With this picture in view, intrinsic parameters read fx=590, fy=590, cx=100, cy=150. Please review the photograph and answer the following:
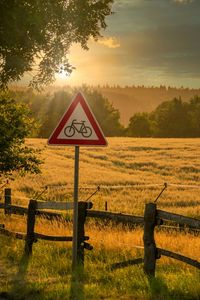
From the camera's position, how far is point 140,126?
430 feet

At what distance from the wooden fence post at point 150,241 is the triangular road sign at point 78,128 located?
1.39 m

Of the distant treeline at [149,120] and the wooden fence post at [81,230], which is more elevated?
the distant treeline at [149,120]

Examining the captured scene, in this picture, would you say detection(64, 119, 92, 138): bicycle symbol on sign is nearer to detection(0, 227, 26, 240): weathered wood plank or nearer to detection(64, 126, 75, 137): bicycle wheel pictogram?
detection(64, 126, 75, 137): bicycle wheel pictogram

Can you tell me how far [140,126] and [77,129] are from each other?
12125cm

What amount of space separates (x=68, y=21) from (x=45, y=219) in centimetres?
618

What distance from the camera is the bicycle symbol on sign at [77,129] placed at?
33.4 feet

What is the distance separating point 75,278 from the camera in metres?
9.91

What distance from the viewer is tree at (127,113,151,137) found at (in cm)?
13000

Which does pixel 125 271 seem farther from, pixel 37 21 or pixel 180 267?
pixel 37 21

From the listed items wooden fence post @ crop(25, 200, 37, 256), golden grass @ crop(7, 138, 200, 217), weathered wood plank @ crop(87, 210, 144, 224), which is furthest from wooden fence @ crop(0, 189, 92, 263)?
golden grass @ crop(7, 138, 200, 217)

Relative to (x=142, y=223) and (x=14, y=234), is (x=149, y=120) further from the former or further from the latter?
(x=142, y=223)

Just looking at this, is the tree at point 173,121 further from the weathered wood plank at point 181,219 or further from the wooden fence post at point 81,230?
the weathered wood plank at point 181,219

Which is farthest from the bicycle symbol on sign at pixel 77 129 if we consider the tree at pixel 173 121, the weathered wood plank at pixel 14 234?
the tree at pixel 173 121

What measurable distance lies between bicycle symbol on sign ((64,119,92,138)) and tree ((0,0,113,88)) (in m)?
4.99
